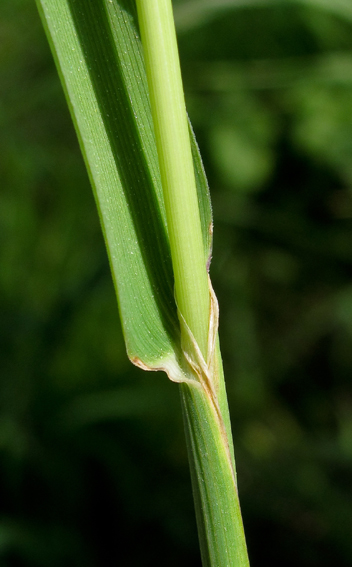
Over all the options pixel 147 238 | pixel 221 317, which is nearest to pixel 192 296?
pixel 147 238

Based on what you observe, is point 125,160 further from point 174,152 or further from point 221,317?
point 221,317

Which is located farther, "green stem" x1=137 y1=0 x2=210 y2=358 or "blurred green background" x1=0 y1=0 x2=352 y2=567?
"blurred green background" x1=0 y1=0 x2=352 y2=567

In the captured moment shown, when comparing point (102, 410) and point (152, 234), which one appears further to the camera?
point (102, 410)

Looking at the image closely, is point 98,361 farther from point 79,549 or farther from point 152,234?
point 152,234

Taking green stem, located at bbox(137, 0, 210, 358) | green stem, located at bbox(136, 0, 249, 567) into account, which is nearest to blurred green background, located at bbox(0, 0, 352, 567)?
green stem, located at bbox(136, 0, 249, 567)

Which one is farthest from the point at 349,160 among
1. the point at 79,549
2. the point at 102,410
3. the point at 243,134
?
the point at 79,549

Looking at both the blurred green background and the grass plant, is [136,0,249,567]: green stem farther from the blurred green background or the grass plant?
the blurred green background

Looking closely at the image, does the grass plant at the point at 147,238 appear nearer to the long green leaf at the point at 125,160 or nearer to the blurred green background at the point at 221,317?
the long green leaf at the point at 125,160
